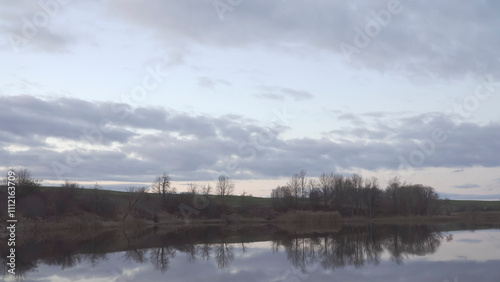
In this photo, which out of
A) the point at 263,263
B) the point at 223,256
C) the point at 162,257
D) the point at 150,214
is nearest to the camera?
the point at 263,263

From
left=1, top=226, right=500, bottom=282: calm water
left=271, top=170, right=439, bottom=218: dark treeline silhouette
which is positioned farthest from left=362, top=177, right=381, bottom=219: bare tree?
left=1, top=226, right=500, bottom=282: calm water

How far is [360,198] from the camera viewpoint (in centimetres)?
7594

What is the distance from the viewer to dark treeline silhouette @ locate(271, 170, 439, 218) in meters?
74.7

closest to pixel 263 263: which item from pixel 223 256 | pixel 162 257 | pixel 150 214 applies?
pixel 223 256

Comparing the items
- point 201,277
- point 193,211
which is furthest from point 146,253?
point 193,211

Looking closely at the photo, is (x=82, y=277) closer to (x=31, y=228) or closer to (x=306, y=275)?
(x=306, y=275)

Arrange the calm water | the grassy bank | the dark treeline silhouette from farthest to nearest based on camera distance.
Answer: the dark treeline silhouette → the grassy bank → the calm water

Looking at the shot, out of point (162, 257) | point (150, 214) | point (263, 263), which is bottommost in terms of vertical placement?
point (150, 214)

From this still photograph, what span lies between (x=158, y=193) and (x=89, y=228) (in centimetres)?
3601

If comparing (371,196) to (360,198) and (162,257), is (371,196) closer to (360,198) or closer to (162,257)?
(360,198)

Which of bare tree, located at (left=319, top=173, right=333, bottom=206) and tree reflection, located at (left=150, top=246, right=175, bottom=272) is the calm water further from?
bare tree, located at (left=319, top=173, right=333, bottom=206)

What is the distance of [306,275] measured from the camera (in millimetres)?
15133

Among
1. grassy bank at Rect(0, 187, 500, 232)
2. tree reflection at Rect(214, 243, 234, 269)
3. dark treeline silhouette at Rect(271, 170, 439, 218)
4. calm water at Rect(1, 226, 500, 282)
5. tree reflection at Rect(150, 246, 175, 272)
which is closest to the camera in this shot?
calm water at Rect(1, 226, 500, 282)

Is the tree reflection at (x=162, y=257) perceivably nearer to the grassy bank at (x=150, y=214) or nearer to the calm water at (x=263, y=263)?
the calm water at (x=263, y=263)
